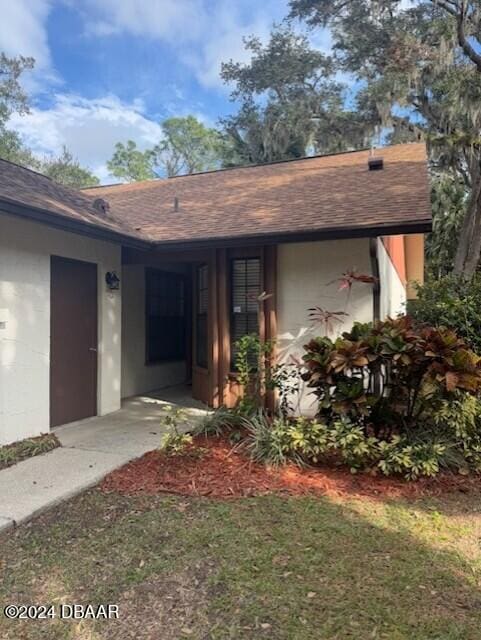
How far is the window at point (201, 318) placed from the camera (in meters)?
7.79

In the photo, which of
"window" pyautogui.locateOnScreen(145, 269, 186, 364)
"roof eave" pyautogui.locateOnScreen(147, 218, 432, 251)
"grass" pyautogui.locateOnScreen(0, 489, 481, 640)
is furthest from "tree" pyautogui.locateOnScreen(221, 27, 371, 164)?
"grass" pyautogui.locateOnScreen(0, 489, 481, 640)

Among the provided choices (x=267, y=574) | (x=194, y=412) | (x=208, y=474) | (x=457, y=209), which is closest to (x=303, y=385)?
(x=194, y=412)

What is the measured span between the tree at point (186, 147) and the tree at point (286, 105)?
14.1m

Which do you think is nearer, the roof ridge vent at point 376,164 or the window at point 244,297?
the window at point 244,297

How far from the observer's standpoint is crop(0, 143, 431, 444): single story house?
5539 millimetres

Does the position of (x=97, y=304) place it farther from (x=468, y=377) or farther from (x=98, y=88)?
(x=98, y=88)

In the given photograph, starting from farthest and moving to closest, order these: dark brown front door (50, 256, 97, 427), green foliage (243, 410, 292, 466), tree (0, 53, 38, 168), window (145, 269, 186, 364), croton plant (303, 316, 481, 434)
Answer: tree (0, 53, 38, 168), window (145, 269, 186, 364), dark brown front door (50, 256, 97, 427), green foliage (243, 410, 292, 466), croton plant (303, 316, 481, 434)

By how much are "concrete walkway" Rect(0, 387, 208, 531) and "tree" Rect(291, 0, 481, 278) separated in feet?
30.7

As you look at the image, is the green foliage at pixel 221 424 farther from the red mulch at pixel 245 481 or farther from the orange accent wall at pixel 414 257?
the orange accent wall at pixel 414 257

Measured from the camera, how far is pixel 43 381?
19.0ft

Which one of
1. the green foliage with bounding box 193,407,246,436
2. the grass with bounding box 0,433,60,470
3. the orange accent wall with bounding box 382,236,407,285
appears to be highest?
the orange accent wall with bounding box 382,236,407,285

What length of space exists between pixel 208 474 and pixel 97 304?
3375 mm

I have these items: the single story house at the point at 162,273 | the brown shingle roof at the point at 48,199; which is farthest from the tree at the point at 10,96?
the brown shingle roof at the point at 48,199

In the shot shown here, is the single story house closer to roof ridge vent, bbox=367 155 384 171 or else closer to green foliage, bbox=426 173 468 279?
roof ridge vent, bbox=367 155 384 171
